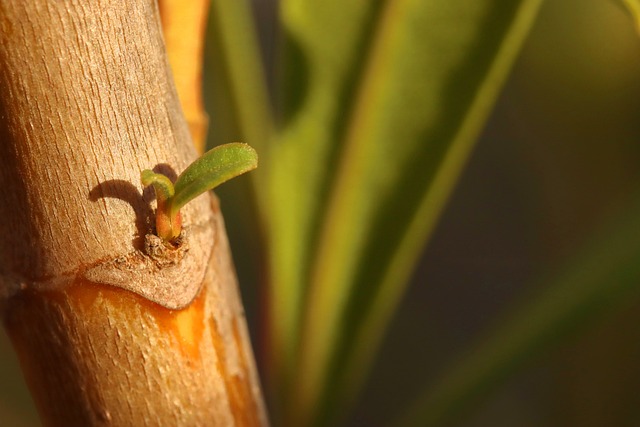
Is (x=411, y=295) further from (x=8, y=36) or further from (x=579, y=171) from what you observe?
(x=8, y=36)

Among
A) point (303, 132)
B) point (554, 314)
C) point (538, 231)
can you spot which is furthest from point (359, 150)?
point (538, 231)

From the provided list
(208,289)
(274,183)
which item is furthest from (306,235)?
(208,289)

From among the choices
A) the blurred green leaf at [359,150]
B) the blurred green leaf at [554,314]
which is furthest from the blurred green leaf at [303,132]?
the blurred green leaf at [554,314]

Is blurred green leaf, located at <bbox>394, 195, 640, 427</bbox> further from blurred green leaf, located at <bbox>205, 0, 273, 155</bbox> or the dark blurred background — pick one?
blurred green leaf, located at <bbox>205, 0, 273, 155</bbox>

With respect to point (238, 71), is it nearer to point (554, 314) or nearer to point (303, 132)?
point (303, 132)

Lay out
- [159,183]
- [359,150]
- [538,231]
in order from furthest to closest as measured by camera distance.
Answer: [538,231] < [359,150] < [159,183]

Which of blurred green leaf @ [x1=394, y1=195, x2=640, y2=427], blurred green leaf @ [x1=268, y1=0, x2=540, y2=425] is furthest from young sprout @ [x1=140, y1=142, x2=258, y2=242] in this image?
blurred green leaf @ [x1=394, y1=195, x2=640, y2=427]
